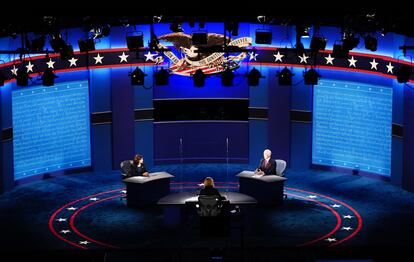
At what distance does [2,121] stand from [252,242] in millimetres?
6768

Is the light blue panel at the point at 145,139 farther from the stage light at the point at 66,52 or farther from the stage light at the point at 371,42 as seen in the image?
the stage light at the point at 371,42

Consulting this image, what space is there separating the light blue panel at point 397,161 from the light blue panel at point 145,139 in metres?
6.12

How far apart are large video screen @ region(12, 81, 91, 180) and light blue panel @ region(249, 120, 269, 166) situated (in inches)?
166

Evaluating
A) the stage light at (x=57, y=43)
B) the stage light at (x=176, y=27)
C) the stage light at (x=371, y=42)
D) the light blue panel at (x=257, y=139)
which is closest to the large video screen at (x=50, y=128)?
the stage light at (x=57, y=43)

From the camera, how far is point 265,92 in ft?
64.8

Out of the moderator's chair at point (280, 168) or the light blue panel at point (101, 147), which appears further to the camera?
the light blue panel at point (101, 147)

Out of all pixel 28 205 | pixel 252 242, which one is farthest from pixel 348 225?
pixel 28 205

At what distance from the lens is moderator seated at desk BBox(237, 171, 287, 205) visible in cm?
1617

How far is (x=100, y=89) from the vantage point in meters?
19.3

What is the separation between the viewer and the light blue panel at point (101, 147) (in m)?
19.4

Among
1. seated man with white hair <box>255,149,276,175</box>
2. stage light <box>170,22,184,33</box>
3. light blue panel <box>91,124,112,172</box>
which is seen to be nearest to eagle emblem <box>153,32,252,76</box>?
stage light <box>170,22,184,33</box>

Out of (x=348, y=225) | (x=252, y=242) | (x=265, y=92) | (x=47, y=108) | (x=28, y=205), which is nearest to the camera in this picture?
(x=252, y=242)

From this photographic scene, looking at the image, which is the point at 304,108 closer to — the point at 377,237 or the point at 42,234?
the point at 377,237

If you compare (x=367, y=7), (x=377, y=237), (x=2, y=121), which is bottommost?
(x=377, y=237)
